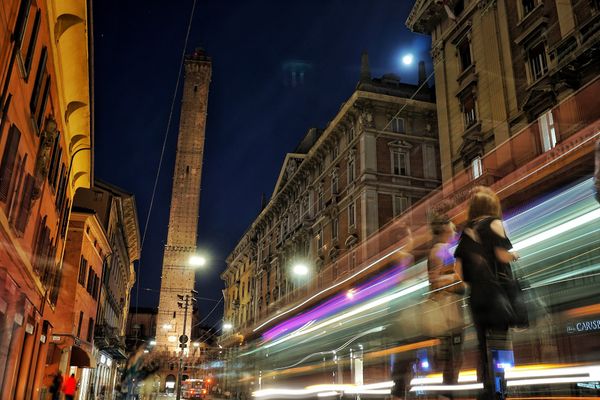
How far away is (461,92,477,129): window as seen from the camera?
2125 centimetres

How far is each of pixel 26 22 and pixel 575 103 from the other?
14.1 m

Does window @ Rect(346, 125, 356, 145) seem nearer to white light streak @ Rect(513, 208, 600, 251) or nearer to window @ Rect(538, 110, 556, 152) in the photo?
window @ Rect(538, 110, 556, 152)

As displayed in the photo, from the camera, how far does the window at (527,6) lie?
730 inches

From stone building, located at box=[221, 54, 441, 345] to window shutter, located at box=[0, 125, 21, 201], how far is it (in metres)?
16.8

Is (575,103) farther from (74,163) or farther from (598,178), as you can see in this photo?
(74,163)

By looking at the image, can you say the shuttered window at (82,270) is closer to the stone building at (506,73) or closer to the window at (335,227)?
the window at (335,227)

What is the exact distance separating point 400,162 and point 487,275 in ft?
97.2

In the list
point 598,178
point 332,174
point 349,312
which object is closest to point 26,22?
point 349,312

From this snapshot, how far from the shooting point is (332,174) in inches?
1451

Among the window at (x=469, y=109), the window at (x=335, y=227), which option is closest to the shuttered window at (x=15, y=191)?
the window at (x=469, y=109)

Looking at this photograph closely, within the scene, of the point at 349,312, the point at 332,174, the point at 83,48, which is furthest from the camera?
the point at 332,174

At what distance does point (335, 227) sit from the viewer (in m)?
35.1

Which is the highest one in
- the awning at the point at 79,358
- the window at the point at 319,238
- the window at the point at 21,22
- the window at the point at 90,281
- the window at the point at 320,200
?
the window at the point at 320,200

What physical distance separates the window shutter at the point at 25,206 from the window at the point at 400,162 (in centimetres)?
2301
